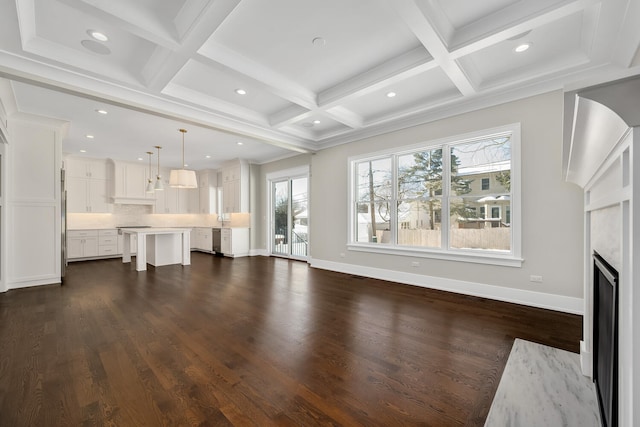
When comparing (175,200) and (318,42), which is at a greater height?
(318,42)

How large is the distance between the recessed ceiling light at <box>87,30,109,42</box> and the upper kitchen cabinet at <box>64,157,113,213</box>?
6184 millimetres

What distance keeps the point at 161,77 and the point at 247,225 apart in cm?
556

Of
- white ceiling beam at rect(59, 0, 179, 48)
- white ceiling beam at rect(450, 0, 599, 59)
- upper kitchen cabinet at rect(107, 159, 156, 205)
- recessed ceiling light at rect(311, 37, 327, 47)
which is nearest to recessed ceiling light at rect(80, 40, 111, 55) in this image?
white ceiling beam at rect(59, 0, 179, 48)

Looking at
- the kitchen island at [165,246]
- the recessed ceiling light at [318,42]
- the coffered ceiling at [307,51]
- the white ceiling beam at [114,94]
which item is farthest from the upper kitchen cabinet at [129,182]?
the recessed ceiling light at [318,42]

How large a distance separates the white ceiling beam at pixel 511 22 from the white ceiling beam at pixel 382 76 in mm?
349

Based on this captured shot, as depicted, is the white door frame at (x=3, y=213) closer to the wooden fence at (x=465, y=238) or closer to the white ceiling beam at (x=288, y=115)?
the white ceiling beam at (x=288, y=115)

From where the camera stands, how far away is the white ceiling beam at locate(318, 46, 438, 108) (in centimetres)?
302

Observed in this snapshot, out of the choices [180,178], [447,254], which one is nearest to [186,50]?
[180,178]

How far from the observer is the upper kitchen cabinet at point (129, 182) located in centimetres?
786

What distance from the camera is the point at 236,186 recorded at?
26.9ft

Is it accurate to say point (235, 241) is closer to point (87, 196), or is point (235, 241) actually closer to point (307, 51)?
point (87, 196)

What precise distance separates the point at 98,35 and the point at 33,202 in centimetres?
340

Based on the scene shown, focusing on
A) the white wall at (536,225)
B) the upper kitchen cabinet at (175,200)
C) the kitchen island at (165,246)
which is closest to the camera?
the white wall at (536,225)

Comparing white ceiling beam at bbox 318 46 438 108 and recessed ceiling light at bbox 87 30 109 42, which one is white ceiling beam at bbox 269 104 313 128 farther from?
recessed ceiling light at bbox 87 30 109 42
